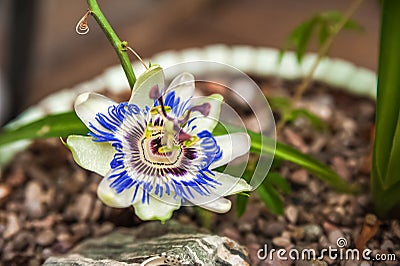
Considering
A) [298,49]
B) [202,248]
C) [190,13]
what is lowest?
[202,248]

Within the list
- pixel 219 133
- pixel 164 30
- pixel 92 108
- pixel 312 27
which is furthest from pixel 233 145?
pixel 164 30

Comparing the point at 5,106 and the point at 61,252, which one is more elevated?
the point at 5,106

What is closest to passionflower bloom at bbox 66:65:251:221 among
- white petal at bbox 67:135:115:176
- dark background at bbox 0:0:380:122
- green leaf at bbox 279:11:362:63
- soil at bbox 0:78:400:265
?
white petal at bbox 67:135:115:176

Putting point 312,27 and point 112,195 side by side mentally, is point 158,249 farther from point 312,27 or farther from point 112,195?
point 312,27

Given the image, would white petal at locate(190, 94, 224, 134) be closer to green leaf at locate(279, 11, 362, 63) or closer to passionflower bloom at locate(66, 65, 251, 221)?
passionflower bloom at locate(66, 65, 251, 221)

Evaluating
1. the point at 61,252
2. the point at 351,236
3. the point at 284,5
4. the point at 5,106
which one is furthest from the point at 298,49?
the point at 284,5

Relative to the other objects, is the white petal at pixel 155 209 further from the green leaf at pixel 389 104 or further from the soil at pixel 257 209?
the green leaf at pixel 389 104

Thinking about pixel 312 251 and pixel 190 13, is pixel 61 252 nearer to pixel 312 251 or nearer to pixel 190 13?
pixel 312 251
